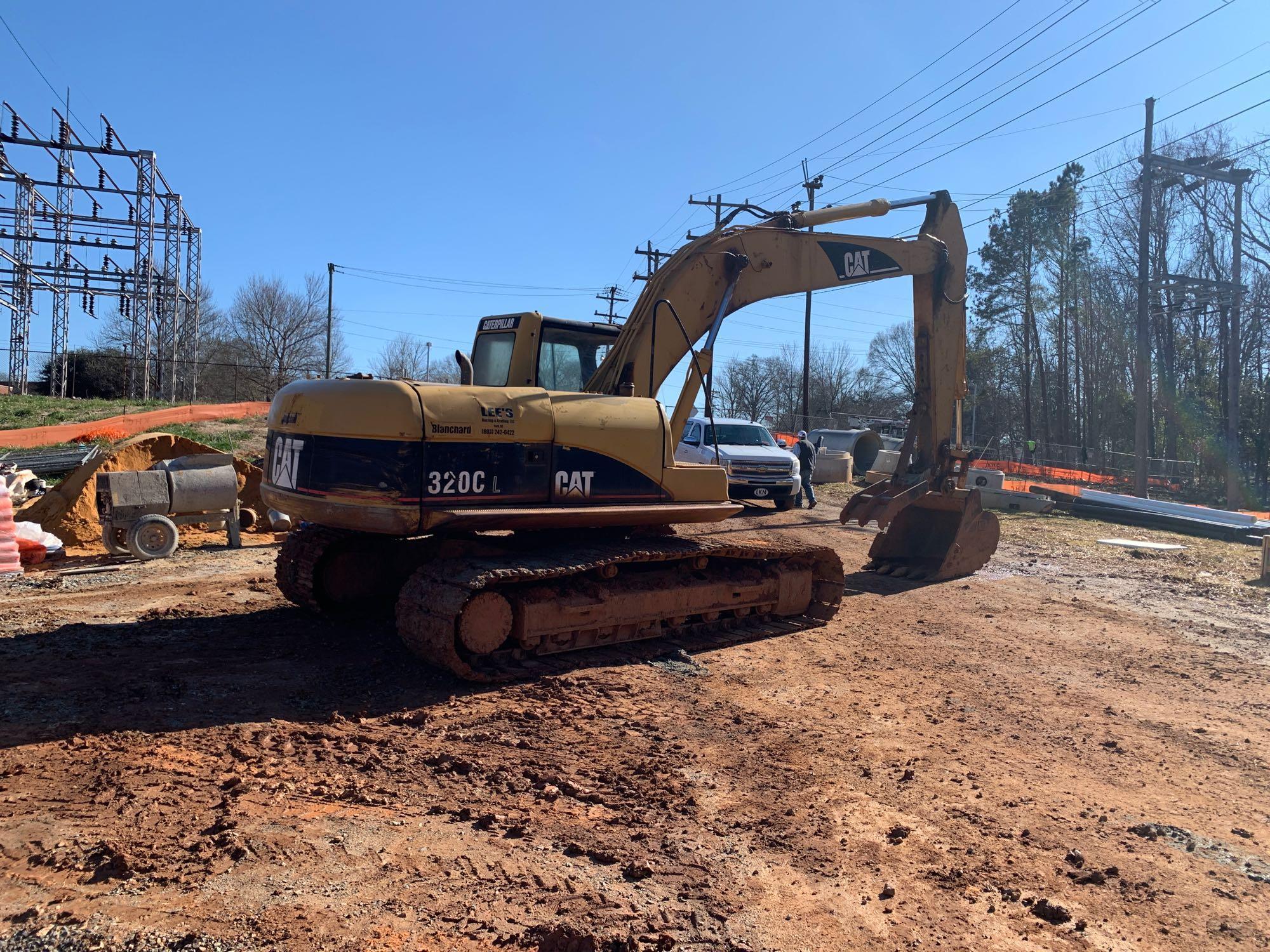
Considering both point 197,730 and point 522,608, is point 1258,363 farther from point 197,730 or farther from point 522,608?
point 197,730

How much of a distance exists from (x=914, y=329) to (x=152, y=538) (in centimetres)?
983

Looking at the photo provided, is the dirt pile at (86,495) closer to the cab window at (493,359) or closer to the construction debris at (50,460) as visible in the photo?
the construction debris at (50,460)

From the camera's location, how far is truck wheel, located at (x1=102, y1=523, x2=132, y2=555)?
35.7ft

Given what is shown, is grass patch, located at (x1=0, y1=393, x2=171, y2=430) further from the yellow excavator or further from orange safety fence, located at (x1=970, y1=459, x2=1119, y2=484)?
orange safety fence, located at (x1=970, y1=459, x2=1119, y2=484)

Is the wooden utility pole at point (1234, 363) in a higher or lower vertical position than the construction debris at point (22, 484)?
Answer: higher

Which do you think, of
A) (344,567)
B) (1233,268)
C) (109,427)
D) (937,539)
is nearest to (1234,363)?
(1233,268)

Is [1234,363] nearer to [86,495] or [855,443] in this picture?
[855,443]

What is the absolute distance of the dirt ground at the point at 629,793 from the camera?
3.25 m

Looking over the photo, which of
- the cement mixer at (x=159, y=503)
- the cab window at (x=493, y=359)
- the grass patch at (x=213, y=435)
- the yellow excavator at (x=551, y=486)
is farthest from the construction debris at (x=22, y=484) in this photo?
the cab window at (x=493, y=359)

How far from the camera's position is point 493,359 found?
25.0 ft

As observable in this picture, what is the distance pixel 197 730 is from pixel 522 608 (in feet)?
7.21

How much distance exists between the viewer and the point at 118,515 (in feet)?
35.2

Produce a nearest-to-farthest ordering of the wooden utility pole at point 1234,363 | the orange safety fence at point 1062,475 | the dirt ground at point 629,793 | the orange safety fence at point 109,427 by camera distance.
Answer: the dirt ground at point 629,793
the orange safety fence at point 109,427
the wooden utility pole at point 1234,363
the orange safety fence at point 1062,475

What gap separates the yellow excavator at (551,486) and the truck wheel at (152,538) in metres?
4.21
